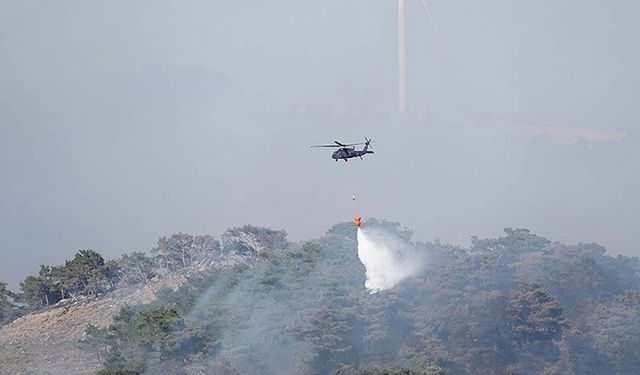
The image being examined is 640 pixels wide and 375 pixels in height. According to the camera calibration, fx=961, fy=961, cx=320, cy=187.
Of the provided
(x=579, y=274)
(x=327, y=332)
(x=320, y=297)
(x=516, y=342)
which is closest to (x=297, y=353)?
(x=327, y=332)

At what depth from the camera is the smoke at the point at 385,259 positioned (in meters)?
87.0

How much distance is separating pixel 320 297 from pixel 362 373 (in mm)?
14137

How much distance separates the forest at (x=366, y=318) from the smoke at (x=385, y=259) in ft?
3.39

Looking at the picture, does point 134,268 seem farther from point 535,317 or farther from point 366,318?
point 535,317

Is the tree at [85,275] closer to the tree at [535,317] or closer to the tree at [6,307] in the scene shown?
the tree at [6,307]

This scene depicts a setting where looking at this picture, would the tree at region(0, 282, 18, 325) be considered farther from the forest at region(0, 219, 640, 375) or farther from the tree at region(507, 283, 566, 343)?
the tree at region(507, 283, 566, 343)

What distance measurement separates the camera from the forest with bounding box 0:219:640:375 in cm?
7225

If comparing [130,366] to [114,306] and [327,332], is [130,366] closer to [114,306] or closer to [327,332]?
[327,332]

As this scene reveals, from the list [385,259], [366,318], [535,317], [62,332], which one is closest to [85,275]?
[62,332]

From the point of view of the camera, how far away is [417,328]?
257 ft

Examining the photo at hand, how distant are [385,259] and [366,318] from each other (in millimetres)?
15931

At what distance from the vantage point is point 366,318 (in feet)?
252

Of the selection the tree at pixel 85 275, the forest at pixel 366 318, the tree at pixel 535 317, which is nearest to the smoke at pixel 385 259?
the forest at pixel 366 318

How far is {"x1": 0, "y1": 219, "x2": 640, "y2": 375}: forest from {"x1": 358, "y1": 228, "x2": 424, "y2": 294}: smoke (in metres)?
1.03
